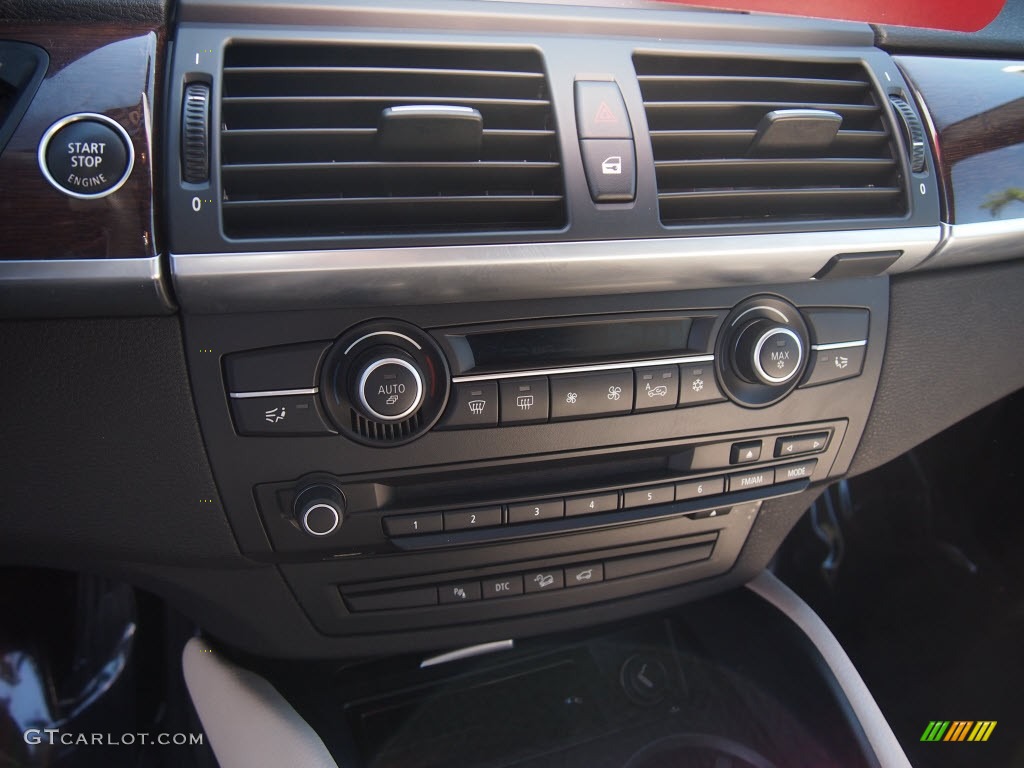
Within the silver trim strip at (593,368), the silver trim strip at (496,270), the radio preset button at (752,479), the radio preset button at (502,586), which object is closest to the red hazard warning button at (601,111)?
the silver trim strip at (496,270)

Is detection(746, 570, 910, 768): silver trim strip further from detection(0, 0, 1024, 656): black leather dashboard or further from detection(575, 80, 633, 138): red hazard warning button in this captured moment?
detection(575, 80, 633, 138): red hazard warning button

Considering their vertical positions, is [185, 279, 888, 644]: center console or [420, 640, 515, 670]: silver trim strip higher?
[185, 279, 888, 644]: center console

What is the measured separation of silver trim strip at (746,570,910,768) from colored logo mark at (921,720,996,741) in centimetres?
26

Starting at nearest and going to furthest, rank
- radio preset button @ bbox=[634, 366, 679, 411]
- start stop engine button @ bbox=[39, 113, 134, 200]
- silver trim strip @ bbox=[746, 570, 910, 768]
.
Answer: start stop engine button @ bbox=[39, 113, 134, 200], radio preset button @ bbox=[634, 366, 679, 411], silver trim strip @ bbox=[746, 570, 910, 768]

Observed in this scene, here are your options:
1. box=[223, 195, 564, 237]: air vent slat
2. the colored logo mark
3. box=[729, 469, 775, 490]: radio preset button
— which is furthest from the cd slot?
the colored logo mark

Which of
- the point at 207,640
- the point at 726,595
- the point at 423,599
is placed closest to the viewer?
the point at 423,599

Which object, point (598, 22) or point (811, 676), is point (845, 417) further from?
point (598, 22)

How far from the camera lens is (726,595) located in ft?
4.92

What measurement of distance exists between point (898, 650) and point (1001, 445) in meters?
0.47

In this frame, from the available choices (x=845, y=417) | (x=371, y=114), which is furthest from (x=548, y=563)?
(x=371, y=114)

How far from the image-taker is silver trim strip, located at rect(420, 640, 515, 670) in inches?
53.9

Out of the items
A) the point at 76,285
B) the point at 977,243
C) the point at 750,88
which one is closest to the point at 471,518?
the point at 76,285

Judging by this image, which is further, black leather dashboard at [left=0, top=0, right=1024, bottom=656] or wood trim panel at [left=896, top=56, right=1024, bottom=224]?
wood trim panel at [left=896, top=56, right=1024, bottom=224]

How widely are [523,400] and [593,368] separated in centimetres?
10
